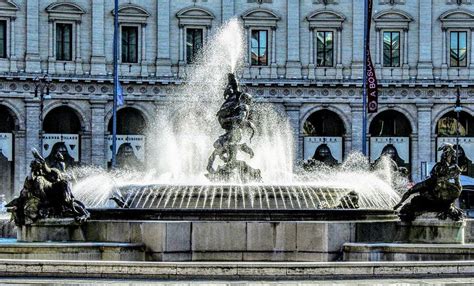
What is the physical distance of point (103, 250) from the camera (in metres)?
22.9

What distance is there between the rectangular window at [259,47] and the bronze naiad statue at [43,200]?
171 feet

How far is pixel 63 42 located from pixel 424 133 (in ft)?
75.4

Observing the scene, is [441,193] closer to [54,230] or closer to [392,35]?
[54,230]

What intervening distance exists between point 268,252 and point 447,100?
5585 cm

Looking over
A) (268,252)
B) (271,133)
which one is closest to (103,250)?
(268,252)

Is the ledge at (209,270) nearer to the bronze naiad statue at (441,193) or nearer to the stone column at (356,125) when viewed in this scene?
the bronze naiad statue at (441,193)

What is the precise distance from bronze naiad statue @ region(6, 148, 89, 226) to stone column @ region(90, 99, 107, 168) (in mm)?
49453

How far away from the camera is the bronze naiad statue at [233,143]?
105 feet

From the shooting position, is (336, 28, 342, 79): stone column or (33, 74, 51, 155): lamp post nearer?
(33, 74, 51, 155): lamp post

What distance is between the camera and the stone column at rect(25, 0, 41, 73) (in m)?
75.1

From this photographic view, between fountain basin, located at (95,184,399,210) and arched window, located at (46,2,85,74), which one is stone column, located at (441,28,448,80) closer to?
arched window, located at (46,2,85,74)

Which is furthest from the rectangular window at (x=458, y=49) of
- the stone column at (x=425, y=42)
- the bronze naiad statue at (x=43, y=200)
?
the bronze naiad statue at (x=43, y=200)

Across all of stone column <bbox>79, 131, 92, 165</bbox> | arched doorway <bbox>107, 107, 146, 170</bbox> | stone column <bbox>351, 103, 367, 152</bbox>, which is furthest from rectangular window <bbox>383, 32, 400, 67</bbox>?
stone column <bbox>79, 131, 92, 165</bbox>

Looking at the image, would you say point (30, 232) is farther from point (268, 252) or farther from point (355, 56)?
point (355, 56)
